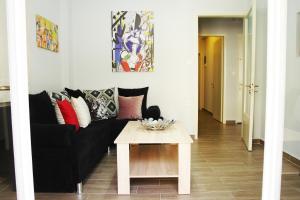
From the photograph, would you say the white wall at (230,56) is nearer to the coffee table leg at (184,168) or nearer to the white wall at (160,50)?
the white wall at (160,50)

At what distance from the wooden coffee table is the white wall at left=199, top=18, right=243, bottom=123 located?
11.6 feet

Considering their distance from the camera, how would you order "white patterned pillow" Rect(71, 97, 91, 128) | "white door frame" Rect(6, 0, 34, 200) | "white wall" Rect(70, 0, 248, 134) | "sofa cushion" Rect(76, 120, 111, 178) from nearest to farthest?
"white door frame" Rect(6, 0, 34, 200) → "sofa cushion" Rect(76, 120, 111, 178) → "white patterned pillow" Rect(71, 97, 91, 128) → "white wall" Rect(70, 0, 248, 134)

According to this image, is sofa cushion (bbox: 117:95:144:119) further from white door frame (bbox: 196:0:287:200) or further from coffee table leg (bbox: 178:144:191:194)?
white door frame (bbox: 196:0:287:200)

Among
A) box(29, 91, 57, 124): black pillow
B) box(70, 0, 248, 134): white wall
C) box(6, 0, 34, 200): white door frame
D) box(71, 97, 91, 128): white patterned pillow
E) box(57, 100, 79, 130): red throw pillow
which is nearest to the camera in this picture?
box(6, 0, 34, 200): white door frame

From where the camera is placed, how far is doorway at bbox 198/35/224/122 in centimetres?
618

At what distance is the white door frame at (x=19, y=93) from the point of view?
4.25ft

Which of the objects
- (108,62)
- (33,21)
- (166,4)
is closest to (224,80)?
(166,4)

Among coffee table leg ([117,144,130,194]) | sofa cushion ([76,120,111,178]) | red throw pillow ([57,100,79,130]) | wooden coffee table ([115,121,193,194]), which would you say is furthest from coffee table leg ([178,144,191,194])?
red throw pillow ([57,100,79,130])

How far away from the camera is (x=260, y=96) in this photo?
13.5 ft

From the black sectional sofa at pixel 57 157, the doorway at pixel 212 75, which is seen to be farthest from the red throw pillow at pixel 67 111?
the doorway at pixel 212 75

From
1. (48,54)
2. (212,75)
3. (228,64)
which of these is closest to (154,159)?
(48,54)

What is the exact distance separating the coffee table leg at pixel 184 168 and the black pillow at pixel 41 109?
1.42 meters

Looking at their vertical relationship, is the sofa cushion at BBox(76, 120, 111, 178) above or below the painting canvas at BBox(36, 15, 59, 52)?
below

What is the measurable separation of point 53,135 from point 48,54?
1944 mm
